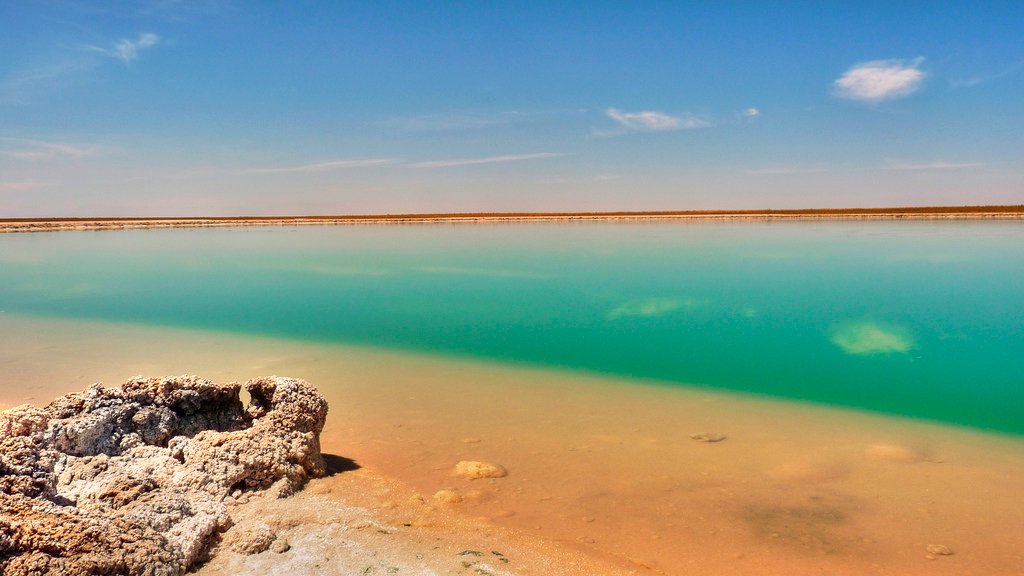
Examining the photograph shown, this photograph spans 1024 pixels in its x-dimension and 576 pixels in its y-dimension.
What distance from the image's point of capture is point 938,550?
141 inches

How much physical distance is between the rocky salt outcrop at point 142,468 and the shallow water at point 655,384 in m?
0.87

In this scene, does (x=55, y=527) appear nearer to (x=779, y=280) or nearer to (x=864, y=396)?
(x=864, y=396)

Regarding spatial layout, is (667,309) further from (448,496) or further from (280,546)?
(280,546)

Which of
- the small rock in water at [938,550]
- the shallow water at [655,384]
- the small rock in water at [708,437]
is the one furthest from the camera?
the small rock in water at [708,437]

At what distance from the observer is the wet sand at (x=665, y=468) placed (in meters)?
3.62

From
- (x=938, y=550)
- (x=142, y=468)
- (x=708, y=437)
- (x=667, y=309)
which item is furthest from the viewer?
(x=667, y=309)

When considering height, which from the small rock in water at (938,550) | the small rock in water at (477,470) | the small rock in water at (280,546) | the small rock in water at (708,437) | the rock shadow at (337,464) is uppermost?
the small rock in water at (280,546)

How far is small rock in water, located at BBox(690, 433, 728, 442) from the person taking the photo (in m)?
5.36

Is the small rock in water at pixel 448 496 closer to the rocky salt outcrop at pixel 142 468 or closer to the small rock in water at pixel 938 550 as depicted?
the rocky salt outcrop at pixel 142 468

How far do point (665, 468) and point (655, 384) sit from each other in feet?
8.88

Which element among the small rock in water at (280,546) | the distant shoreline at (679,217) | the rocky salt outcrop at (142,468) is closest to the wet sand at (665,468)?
the rocky salt outcrop at (142,468)

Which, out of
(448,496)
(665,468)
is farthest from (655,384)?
(448,496)

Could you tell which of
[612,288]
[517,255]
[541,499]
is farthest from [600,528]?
[517,255]

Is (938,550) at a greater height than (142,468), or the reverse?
(142,468)
